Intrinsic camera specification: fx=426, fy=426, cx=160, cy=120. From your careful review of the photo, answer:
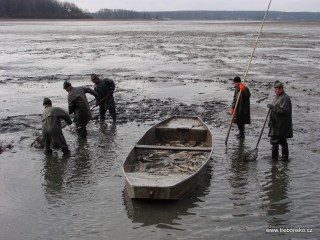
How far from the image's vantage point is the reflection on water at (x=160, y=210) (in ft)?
Answer: 24.7

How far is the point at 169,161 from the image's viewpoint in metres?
9.70

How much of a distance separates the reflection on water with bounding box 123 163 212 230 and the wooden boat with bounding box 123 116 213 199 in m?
0.18

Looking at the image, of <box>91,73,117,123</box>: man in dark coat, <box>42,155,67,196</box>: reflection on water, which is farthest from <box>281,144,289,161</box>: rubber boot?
<box>91,73,117,123</box>: man in dark coat

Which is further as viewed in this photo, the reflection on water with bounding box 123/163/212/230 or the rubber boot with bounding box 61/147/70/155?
the rubber boot with bounding box 61/147/70/155

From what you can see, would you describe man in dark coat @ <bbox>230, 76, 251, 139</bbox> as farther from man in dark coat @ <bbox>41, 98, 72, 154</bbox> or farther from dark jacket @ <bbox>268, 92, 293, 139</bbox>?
man in dark coat @ <bbox>41, 98, 72, 154</bbox>

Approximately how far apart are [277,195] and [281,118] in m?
1.95

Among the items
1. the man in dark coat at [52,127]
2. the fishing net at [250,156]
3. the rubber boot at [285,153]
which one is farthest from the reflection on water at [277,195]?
the man in dark coat at [52,127]

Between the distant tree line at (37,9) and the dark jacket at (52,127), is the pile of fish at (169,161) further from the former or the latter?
the distant tree line at (37,9)

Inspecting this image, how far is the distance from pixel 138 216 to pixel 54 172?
3.19m

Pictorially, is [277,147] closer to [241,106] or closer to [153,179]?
[241,106]

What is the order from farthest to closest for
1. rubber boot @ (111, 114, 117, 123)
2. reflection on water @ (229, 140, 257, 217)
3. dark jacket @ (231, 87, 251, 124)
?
rubber boot @ (111, 114, 117, 123), dark jacket @ (231, 87, 251, 124), reflection on water @ (229, 140, 257, 217)

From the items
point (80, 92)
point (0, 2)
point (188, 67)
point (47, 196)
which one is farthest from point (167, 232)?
point (0, 2)

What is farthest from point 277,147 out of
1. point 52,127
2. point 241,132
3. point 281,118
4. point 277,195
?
point 52,127

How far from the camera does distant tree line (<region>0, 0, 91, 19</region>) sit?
144 meters
